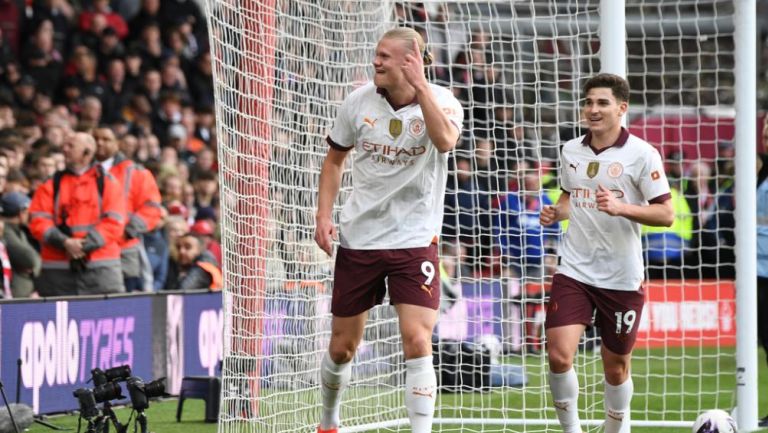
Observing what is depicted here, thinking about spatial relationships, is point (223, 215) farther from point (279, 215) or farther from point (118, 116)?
point (118, 116)

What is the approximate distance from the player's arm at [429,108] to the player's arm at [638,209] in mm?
845

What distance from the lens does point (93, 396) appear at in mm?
7090

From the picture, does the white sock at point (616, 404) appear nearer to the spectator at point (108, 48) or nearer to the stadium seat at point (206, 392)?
the stadium seat at point (206, 392)

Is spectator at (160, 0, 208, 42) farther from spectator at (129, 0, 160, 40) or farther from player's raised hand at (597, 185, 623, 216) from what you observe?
player's raised hand at (597, 185, 623, 216)

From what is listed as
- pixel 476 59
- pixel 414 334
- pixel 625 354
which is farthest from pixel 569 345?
pixel 476 59

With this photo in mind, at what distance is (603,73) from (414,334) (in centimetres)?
191

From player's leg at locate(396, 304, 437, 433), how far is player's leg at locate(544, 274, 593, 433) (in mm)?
834

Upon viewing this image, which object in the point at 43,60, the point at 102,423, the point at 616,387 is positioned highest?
the point at 43,60

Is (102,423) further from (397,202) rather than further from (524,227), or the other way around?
(524,227)

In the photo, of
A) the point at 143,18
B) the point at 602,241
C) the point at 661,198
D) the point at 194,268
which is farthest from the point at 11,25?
the point at 661,198

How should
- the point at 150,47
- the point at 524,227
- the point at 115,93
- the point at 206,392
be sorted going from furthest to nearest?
the point at 150,47 < the point at 115,93 < the point at 524,227 < the point at 206,392

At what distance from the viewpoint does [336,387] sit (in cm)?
763

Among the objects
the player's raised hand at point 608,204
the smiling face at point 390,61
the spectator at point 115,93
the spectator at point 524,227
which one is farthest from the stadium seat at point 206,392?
the spectator at point 115,93

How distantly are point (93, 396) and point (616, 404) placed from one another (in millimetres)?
2787
